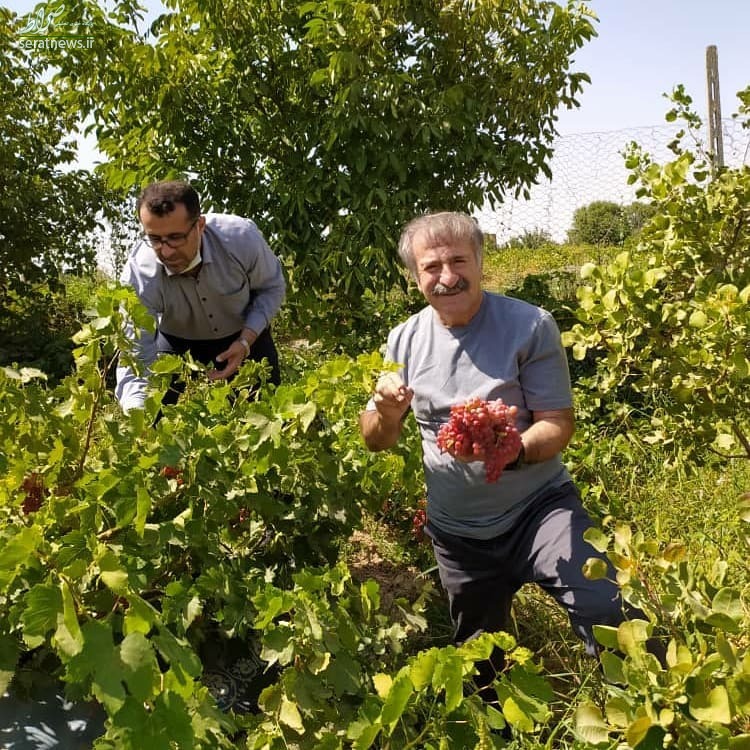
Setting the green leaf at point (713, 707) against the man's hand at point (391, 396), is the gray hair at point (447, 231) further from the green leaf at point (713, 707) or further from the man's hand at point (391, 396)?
the green leaf at point (713, 707)

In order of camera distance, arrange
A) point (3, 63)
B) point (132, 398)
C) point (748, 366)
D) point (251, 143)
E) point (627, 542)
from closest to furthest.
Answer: point (627, 542) → point (748, 366) → point (132, 398) → point (251, 143) → point (3, 63)

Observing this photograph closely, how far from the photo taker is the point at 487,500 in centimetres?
187

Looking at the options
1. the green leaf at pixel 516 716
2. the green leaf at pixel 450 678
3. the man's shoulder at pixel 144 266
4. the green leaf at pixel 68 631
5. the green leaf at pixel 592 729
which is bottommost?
the green leaf at pixel 516 716

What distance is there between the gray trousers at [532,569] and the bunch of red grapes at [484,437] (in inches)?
10.7

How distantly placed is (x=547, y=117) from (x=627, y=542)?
4527 millimetres

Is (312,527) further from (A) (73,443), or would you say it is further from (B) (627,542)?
(B) (627,542)

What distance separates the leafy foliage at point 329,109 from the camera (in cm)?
454

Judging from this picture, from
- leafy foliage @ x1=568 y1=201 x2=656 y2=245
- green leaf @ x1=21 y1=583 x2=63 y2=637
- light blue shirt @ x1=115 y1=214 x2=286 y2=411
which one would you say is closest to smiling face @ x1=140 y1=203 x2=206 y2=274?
light blue shirt @ x1=115 y1=214 x2=286 y2=411

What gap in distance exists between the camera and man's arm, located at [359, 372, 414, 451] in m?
1.77

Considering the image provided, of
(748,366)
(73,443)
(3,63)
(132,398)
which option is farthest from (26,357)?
(748,366)

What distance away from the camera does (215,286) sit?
287 cm

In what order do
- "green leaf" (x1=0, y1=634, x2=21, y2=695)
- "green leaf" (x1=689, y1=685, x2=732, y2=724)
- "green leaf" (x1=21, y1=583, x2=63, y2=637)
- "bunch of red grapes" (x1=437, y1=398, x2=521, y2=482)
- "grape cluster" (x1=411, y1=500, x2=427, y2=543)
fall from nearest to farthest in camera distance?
"green leaf" (x1=689, y1=685, x2=732, y2=724) < "green leaf" (x1=21, y1=583, x2=63, y2=637) < "green leaf" (x1=0, y1=634, x2=21, y2=695) < "bunch of red grapes" (x1=437, y1=398, x2=521, y2=482) < "grape cluster" (x1=411, y1=500, x2=427, y2=543)

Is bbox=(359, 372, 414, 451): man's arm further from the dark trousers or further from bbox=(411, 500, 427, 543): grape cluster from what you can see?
the dark trousers

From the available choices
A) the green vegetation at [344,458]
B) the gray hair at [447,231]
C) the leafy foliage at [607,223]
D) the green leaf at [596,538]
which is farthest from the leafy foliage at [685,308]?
the leafy foliage at [607,223]
